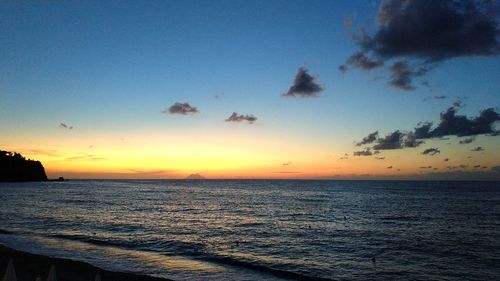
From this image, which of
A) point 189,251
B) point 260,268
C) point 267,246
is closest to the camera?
point 260,268

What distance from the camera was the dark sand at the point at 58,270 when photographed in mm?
18219

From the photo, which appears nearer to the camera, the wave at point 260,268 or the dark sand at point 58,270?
the dark sand at point 58,270

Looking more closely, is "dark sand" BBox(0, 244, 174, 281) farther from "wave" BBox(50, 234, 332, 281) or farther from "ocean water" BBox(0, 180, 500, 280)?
"wave" BBox(50, 234, 332, 281)

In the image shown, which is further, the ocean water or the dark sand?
the ocean water

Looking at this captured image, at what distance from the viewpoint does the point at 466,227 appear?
47.1 meters

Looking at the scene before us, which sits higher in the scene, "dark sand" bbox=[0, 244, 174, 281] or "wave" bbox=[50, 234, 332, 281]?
"dark sand" bbox=[0, 244, 174, 281]

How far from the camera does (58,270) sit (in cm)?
1975

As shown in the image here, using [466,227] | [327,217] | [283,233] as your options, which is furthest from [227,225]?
[466,227]

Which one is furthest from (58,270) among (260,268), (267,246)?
(267,246)

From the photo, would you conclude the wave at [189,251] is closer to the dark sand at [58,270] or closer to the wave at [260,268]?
the wave at [260,268]

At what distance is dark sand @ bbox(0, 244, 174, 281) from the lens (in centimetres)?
1822

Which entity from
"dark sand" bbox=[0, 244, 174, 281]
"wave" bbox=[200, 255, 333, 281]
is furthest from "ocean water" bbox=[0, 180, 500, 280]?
"dark sand" bbox=[0, 244, 174, 281]

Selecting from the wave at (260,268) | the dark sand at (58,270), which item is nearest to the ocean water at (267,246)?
the wave at (260,268)

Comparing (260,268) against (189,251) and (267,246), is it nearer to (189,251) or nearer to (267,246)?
(189,251)
